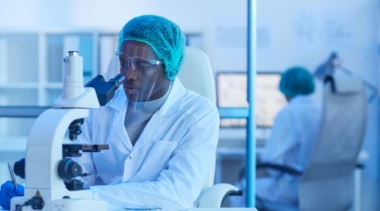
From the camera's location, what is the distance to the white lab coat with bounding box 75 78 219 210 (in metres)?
1.50

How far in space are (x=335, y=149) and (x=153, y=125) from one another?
1.49m

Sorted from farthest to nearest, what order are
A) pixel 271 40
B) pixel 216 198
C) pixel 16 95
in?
pixel 271 40 → pixel 16 95 → pixel 216 198

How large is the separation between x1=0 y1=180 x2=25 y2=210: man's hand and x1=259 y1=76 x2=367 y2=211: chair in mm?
1767

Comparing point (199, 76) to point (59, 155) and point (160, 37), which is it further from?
point (59, 155)

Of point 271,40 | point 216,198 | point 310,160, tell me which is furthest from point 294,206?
point 271,40

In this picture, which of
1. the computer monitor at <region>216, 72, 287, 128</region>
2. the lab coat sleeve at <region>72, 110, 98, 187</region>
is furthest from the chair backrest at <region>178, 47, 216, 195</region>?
the computer monitor at <region>216, 72, 287, 128</region>

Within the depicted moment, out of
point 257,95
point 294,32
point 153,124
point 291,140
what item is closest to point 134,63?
point 153,124

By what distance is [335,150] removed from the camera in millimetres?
2867

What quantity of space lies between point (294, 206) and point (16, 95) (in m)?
2.10

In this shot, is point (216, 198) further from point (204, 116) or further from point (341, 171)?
point (341, 171)

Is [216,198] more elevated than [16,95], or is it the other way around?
[16,95]

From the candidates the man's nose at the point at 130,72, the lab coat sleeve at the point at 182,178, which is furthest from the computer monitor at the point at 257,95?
the man's nose at the point at 130,72

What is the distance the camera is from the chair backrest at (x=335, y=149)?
2.80 meters

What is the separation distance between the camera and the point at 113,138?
5.42 ft
